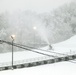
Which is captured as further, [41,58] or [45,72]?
[41,58]

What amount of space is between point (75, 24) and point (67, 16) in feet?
2.07

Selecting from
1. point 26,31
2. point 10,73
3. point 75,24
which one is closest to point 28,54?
point 26,31

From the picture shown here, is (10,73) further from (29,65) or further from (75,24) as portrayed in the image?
(75,24)

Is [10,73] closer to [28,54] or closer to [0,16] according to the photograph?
[28,54]

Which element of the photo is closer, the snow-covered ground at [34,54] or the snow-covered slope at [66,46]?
the snow-covered ground at [34,54]

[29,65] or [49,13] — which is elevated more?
[49,13]

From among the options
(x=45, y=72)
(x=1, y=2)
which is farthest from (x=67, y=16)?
(x=45, y=72)

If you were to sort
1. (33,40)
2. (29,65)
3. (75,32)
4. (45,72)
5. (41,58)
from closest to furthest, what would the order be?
(45,72)
(29,65)
(41,58)
(33,40)
(75,32)

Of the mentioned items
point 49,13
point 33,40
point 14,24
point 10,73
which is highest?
point 49,13

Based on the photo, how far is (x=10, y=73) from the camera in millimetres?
5715

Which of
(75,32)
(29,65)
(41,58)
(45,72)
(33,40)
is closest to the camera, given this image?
(45,72)

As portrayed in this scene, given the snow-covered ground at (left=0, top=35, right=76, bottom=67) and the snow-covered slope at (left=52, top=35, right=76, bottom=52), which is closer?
the snow-covered ground at (left=0, top=35, right=76, bottom=67)

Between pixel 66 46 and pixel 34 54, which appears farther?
pixel 66 46

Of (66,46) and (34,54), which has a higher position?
(66,46)
